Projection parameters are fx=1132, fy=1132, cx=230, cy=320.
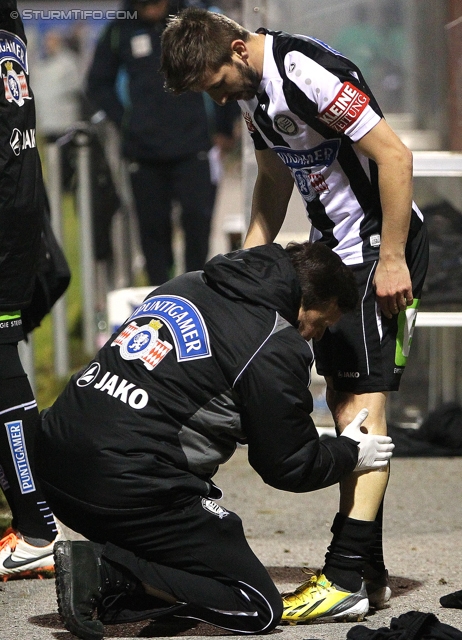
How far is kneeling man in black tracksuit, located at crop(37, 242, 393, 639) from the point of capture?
2.96 metres

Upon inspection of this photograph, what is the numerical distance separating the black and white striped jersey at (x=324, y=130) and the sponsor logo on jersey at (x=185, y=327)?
1.91ft

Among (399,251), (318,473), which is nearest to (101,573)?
(318,473)

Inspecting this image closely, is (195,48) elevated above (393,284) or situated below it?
above

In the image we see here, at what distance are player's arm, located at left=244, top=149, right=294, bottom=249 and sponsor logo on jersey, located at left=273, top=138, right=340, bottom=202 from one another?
0.78 feet

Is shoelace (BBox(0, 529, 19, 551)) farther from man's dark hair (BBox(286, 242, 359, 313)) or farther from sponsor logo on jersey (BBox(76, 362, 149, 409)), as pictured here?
man's dark hair (BBox(286, 242, 359, 313))

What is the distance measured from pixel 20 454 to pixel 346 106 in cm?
154

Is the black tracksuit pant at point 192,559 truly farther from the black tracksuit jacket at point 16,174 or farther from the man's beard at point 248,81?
the man's beard at point 248,81

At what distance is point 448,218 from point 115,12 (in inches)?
117

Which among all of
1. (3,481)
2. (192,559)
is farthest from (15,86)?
(192,559)

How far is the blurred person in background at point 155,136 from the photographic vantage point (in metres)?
7.35

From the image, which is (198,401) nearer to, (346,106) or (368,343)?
(368,343)

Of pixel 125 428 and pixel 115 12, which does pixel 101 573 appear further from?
pixel 115 12

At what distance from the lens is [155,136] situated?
7.38m

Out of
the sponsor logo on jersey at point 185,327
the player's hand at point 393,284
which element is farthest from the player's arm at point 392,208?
the sponsor logo on jersey at point 185,327
